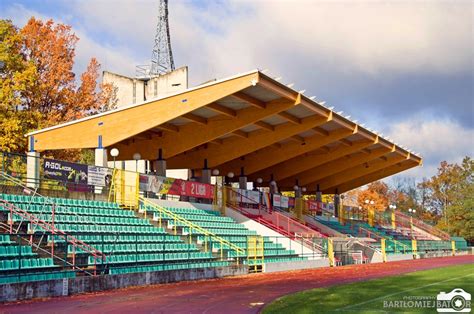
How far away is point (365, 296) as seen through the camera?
647 inches

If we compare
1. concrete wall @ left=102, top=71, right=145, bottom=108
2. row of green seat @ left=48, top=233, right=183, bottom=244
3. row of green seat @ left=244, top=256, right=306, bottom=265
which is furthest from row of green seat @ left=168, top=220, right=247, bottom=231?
concrete wall @ left=102, top=71, right=145, bottom=108

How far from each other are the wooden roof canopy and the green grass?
1176cm

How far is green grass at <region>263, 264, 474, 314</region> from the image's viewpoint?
13688mm

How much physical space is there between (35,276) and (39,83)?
26.9m

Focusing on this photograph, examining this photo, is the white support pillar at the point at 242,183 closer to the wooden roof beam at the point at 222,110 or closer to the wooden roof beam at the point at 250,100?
the wooden roof beam at the point at 222,110

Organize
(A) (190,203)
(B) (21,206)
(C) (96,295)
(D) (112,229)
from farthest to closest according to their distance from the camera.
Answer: (A) (190,203) < (D) (112,229) < (B) (21,206) < (C) (96,295)

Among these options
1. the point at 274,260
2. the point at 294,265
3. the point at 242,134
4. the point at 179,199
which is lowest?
the point at 294,265

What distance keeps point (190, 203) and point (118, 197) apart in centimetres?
713

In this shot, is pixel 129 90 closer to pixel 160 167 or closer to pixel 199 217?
pixel 160 167

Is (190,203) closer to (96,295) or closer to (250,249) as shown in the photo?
(250,249)

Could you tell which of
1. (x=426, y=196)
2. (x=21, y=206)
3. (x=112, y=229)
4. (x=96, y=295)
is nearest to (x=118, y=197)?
(x=112, y=229)

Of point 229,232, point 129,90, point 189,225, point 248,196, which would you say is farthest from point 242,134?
point 129,90

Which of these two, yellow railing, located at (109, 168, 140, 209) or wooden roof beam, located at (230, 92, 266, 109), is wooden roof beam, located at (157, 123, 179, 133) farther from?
yellow railing, located at (109, 168, 140, 209)

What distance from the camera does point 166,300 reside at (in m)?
16.5
